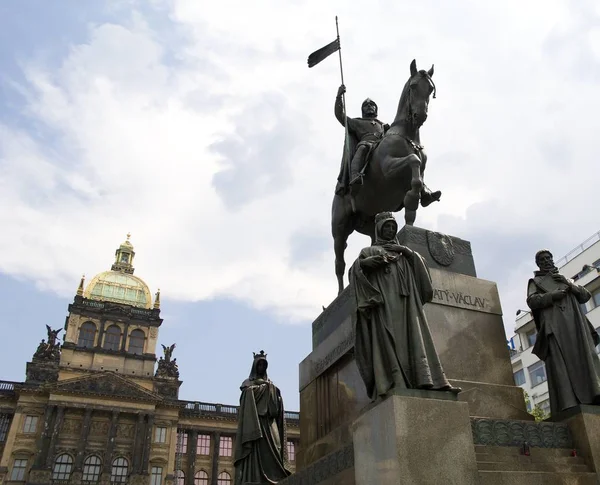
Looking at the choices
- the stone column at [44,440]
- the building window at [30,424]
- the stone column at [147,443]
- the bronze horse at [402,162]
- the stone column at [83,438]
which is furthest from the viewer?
the stone column at [147,443]

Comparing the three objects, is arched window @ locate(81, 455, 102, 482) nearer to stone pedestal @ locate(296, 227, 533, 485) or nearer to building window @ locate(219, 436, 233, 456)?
building window @ locate(219, 436, 233, 456)

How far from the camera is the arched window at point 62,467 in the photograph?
57594 mm

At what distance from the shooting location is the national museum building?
58719 mm

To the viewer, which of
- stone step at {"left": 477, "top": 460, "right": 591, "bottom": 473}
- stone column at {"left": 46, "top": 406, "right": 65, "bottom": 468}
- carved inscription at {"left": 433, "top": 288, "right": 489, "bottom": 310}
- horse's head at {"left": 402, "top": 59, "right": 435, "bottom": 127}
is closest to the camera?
stone step at {"left": 477, "top": 460, "right": 591, "bottom": 473}

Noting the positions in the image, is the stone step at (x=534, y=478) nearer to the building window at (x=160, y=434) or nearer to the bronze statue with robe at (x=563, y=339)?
the bronze statue with robe at (x=563, y=339)

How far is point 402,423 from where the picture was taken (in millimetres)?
5008

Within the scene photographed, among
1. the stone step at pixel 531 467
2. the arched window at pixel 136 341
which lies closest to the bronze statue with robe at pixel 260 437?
the stone step at pixel 531 467

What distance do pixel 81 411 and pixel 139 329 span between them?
13397mm

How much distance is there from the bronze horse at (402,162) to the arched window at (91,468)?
58596 mm

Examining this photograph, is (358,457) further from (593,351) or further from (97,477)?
(97,477)

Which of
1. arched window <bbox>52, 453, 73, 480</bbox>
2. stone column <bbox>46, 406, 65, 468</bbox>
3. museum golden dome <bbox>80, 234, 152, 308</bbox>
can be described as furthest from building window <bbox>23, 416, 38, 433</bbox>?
museum golden dome <bbox>80, 234, 152, 308</bbox>

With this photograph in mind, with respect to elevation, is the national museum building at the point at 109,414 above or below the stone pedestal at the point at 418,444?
above

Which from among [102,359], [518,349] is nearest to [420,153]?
[518,349]

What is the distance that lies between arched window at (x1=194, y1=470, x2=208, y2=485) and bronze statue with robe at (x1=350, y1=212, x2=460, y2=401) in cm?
6493
